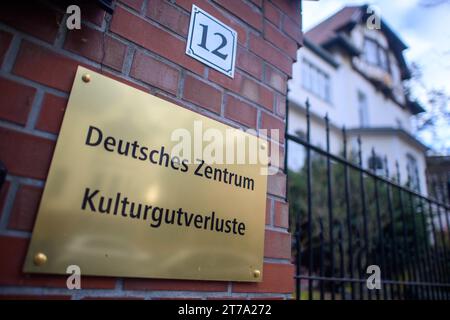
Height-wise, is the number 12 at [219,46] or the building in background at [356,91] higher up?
the building in background at [356,91]

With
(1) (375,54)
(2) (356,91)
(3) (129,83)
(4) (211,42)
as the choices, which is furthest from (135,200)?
(1) (375,54)

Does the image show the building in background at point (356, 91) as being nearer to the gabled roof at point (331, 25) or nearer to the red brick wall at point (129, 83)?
the gabled roof at point (331, 25)

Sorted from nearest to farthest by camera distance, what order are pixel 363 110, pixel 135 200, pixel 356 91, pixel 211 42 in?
pixel 135 200, pixel 211 42, pixel 356 91, pixel 363 110

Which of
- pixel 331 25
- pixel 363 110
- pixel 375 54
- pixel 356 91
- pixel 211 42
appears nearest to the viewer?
pixel 211 42

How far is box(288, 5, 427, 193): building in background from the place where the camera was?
10.5m

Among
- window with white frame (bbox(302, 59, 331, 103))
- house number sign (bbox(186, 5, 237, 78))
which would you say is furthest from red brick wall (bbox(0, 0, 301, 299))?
window with white frame (bbox(302, 59, 331, 103))

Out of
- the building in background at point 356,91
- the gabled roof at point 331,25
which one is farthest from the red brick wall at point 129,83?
the gabled roof at point 331,25

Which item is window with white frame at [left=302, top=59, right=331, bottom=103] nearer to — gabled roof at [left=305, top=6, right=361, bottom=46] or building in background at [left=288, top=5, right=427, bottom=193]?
building in background at [left=288, top=5, right=427, bottom=193]

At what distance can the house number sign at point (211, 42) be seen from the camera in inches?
42.4

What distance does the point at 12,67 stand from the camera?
72 centimetres

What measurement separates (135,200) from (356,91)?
45.5 feet

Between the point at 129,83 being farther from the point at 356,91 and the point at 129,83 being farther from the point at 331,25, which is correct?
the point at 331,25

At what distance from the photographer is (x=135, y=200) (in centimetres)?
81

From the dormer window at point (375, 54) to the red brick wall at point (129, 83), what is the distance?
48.9 ft
